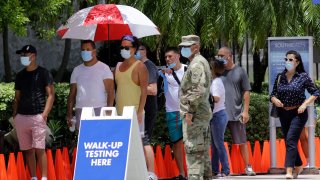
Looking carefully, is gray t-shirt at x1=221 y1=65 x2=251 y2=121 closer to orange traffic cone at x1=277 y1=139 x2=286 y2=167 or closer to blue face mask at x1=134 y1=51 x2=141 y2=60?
orange traffic cone at x1=277 y1=139 x2=286 y2=167

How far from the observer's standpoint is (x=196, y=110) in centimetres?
1141

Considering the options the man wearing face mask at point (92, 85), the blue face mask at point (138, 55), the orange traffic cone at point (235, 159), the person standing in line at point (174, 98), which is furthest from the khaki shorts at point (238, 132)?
the man wearing face mask at point (92, 85)

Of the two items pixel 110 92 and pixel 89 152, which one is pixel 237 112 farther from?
pixel 89 152

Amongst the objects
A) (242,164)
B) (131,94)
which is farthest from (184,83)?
(242,164)

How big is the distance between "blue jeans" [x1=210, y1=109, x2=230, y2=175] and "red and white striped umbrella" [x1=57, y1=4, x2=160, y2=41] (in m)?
1.59

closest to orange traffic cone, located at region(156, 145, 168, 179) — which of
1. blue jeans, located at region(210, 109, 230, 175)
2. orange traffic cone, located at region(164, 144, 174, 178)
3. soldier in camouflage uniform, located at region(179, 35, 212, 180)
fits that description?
orange traffic cone, located at region(164, 144, 174, 178)

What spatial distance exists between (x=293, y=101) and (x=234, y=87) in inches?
45.3

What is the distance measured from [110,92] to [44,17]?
2.60m

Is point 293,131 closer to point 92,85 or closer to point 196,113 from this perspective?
point 196,113

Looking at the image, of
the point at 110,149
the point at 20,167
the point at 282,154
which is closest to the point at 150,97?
the point at 20,167

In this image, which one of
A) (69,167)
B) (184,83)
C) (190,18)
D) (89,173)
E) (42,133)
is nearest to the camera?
(89,173)

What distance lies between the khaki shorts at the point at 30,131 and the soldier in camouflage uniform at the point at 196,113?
1977 mm

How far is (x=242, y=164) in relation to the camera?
1481 centimetres

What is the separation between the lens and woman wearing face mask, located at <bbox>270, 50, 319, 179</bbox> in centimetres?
1321
